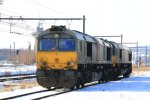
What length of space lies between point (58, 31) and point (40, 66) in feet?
7.32

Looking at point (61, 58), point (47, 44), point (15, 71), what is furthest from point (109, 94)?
point (15, 71)

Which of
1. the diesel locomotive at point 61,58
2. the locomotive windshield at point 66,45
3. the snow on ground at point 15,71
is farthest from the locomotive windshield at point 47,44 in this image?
the snow on ground at point 15,71

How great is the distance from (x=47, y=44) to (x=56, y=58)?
1.11 metres

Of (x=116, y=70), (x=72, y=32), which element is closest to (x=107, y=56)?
(x=116, y=70)

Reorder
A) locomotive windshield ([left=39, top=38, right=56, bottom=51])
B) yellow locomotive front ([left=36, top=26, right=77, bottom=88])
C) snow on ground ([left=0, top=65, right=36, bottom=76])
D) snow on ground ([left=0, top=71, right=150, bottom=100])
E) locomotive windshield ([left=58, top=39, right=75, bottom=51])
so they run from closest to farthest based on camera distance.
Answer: snow on ground ([left=0, top=71, right=150, bottom=100]) < yellow locomotive front ([left=36, top=26, right=77, bottom=88]) < locomotive windshield ([left=58, top=39, right=75, bottom=51]) < locomotive windshield ([left=39, top=38, right=56, bottom=51]) < snow on ground ([left=0, top=65, right=36, bottom=76])

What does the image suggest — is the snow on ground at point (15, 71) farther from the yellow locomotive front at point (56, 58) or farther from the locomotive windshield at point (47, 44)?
the yellow locomotive front at point (56, 58)

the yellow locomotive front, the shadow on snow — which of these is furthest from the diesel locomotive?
the shadow on snow

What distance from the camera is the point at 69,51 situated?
24.5 metres

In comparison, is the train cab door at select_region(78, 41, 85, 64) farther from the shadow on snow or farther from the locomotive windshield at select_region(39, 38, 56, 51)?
the shadow on snow

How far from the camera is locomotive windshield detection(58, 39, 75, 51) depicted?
24609 mm

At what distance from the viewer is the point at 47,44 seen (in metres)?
25.0

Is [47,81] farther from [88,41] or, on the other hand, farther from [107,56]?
[107,56]

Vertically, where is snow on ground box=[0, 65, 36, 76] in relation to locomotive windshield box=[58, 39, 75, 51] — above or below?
below

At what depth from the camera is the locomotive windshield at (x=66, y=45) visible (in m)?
24.6
